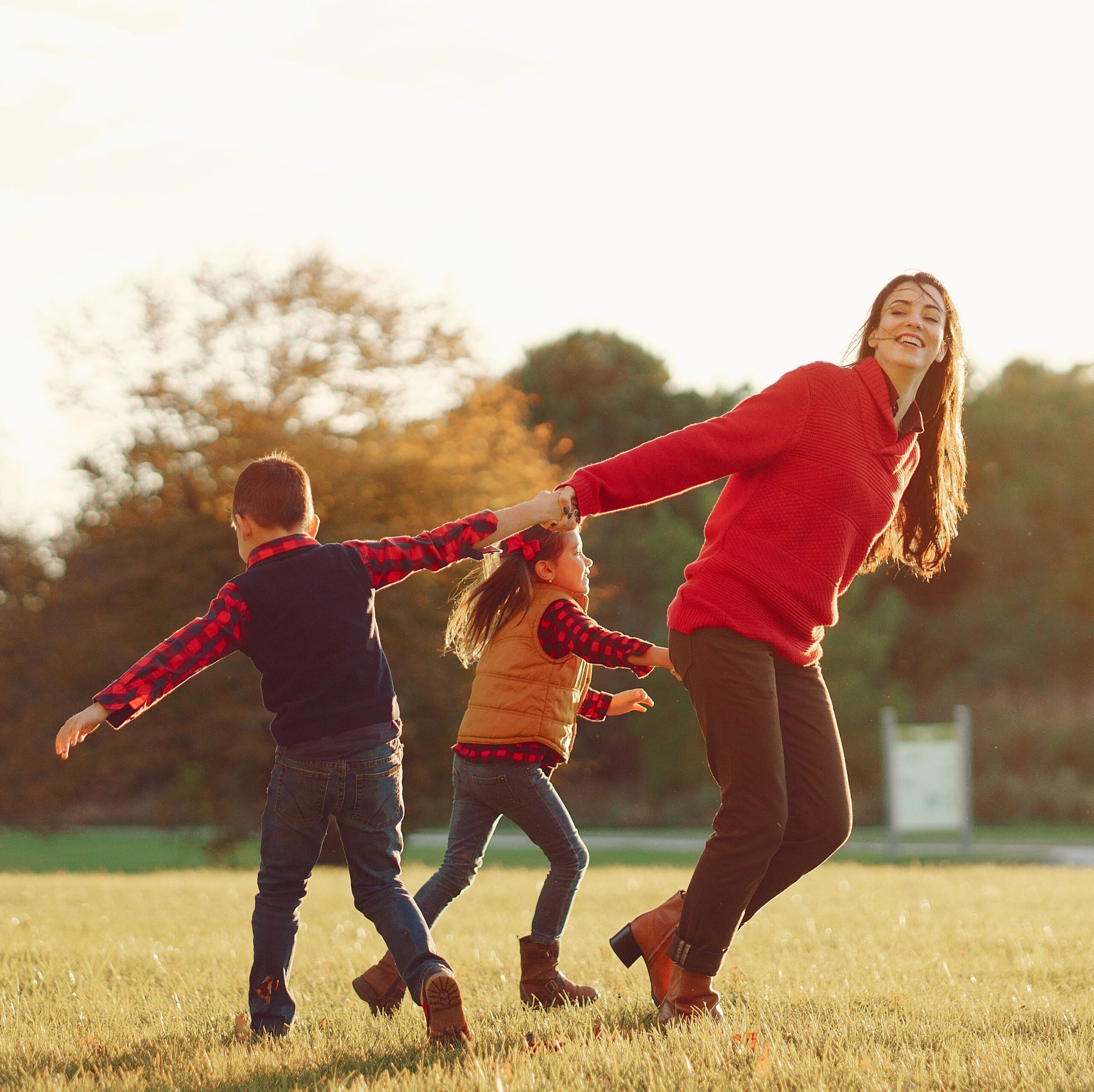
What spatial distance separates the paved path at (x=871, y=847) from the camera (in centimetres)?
1803

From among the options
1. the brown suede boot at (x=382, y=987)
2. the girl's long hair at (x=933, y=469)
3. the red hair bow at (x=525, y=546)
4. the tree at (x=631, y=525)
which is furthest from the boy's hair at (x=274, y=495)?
the tree at (x=631, y=525)

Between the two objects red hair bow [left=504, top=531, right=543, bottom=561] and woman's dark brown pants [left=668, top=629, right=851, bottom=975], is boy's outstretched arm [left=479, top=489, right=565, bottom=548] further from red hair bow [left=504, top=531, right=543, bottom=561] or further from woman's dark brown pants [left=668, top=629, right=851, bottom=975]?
red hair bow [left=504, top=531, right=543, bottom=561]

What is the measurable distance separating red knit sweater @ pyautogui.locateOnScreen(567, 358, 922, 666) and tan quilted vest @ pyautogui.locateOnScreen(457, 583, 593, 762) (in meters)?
0.77

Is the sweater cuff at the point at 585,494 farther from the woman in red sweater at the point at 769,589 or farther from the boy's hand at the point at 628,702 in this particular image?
the boy's hand at the point at 628,702

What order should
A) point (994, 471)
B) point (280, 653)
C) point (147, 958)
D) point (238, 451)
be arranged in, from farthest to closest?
1. point (994, 471)
2. point (238, 451)
3. point (147, 958)
4. point (280, 653)

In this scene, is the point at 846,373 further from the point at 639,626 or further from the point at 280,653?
the point at 639,626

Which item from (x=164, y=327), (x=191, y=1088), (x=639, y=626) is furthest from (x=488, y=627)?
(x=639, y=626)

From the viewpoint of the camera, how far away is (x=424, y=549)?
12.8 feet

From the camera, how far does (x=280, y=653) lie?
382cm

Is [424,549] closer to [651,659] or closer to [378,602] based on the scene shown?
[651,659]

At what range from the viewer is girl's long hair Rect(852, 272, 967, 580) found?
4.34 m

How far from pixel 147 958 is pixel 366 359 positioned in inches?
672

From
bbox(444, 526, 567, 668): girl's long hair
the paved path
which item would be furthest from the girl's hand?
the paved path

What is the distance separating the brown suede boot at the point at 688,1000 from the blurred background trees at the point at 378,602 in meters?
14.1
